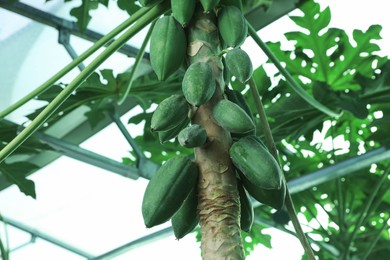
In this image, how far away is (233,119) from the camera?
2.98 feet

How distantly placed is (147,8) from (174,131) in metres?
0.17

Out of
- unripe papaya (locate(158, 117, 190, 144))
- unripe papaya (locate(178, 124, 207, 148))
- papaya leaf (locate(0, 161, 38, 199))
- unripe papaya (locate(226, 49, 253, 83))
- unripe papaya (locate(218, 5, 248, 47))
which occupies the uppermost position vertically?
papaya leaf (locate(0, 161, 38, 199))

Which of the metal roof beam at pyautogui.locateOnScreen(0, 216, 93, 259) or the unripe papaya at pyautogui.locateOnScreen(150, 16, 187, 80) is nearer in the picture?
the unripe papaya at pyautogui.locateOnScreen(150, 16, 187, 80)

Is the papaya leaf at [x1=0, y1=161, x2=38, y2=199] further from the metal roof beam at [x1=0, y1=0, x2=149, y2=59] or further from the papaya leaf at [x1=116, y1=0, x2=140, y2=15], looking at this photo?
the metal roof beam at [x1=0, y1=0, x2=149, y2=59]

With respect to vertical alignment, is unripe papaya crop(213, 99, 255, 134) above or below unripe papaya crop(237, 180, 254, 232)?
above

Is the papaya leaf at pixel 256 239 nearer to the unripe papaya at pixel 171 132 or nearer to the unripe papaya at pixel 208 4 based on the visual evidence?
the unripe papaya at pixel 171 132

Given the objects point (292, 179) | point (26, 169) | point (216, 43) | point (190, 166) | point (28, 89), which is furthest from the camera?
point (28, 89)

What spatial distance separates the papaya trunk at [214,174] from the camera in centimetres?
82

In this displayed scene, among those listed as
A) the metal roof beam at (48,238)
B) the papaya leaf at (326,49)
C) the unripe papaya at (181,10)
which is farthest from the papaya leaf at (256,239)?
the unripe papaya at (181,10)

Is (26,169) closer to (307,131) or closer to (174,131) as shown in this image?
(307,131)

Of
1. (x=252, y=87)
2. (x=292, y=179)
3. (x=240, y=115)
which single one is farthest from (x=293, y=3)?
(x=240, y=115)

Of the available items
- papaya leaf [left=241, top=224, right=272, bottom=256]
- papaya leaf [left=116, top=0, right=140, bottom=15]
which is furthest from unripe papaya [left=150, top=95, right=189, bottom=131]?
papaya leaf [left=241, top=224, right=272, bottom=256]

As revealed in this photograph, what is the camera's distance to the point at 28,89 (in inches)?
155

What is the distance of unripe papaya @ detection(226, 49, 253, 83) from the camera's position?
1003mm
